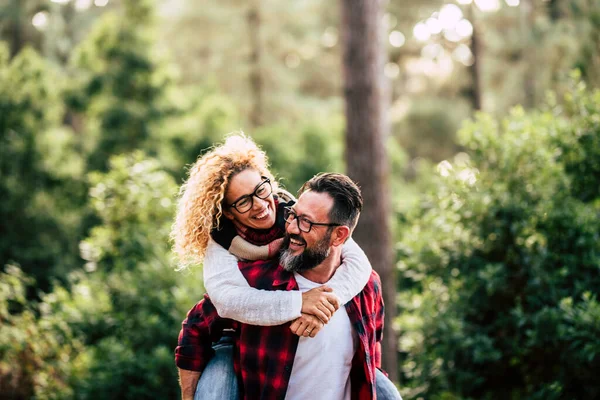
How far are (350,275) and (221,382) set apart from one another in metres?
0.79

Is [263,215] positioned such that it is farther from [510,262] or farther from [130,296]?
[130,296]

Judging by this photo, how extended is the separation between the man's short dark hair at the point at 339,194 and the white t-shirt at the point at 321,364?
46cm

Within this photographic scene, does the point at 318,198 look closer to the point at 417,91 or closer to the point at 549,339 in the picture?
the point at 549,339

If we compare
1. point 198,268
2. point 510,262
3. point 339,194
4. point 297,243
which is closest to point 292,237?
point 297,243

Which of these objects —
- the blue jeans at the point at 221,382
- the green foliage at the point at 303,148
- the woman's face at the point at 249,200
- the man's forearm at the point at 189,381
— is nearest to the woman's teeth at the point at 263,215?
the woman's face at the point at 249,200

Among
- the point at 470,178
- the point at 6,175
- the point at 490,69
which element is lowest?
the point at 470,178

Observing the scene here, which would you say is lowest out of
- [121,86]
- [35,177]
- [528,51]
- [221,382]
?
[221,382]

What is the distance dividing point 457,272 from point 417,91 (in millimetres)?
21423

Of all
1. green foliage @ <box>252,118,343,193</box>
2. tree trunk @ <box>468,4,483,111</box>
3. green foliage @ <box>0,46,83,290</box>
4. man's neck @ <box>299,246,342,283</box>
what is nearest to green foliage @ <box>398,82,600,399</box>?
A: man's neck @ <box>299,246,342,283</box>

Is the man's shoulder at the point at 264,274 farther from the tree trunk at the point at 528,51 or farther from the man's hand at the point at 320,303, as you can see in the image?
the tree trunk at the point at 528,51

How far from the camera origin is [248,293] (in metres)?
2.86

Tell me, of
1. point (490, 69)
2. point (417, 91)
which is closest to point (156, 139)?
point (490, 69)

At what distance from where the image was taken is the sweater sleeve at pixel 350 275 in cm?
302

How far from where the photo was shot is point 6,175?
12.2 meters
